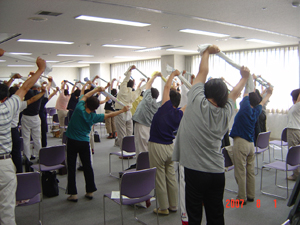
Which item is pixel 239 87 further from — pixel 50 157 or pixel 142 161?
pixel 50 157

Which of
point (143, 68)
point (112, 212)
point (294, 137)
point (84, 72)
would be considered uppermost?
point (84, 72)

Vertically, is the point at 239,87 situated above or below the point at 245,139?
above

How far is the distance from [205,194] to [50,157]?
294cm

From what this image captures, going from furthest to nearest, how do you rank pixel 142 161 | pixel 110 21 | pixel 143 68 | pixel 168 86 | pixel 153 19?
pixel 143 68, pixel 110 21, pixel 153 19, pixel 142 161, pixel 168 86

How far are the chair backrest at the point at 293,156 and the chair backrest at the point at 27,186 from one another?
11.4 feet

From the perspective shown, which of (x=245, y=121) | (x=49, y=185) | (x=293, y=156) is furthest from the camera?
(x=49, y=185)

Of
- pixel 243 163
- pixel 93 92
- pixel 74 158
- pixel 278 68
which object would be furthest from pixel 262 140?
pixel 278 68

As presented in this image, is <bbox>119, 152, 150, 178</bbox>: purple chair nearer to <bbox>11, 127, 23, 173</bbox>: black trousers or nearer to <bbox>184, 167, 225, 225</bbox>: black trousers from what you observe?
<bbox>184, 167, 225, 225</bbox>: black trousers

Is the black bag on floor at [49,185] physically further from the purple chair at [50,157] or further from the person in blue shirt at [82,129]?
the person in blue shirt at [82,129]

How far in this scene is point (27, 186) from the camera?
293cm

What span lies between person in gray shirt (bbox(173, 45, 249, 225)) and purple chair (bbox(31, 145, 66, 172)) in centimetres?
277

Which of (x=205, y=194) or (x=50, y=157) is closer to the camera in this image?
(x=205, y=194)

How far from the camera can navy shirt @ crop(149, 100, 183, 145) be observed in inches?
129

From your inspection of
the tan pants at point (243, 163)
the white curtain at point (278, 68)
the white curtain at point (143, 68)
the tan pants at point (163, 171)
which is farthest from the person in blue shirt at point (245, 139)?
the white curtain at point (143, 68)
